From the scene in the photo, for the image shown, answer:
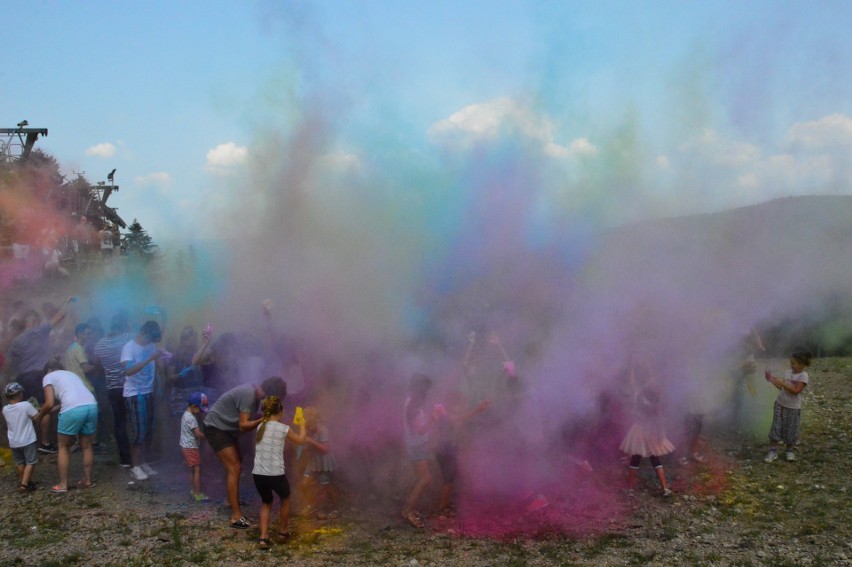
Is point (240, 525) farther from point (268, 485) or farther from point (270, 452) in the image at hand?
point (270, 452)

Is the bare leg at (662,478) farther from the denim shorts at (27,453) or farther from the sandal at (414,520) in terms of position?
the denim shorts at (27,453)

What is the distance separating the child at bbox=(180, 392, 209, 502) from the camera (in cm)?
584

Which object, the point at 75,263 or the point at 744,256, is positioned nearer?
the point at 744,256

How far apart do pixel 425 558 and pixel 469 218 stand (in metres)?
4.91

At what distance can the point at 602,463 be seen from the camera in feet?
22.6

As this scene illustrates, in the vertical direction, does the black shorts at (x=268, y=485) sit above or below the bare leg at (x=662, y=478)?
above

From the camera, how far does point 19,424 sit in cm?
607

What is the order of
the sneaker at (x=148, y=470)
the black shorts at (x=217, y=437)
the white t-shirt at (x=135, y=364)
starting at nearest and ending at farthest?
the black shorts at (x=217, y=437) < the white t-shirt at (x=135, y=364) < the sneaker at (x=148, y=470)

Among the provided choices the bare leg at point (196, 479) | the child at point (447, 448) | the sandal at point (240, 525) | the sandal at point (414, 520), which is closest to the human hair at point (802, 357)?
the child at point (447, 448)

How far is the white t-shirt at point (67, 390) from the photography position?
6051 millimetres

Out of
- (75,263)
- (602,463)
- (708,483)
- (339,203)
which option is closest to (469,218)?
(339,203)

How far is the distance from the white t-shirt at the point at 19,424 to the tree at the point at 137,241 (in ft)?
29.0

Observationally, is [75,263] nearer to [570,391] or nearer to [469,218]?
[469,218]

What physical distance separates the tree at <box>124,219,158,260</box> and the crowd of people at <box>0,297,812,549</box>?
7400 mm
